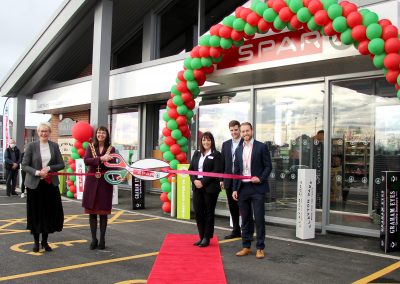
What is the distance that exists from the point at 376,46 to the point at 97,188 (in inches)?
160

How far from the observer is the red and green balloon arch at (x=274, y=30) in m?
5.38

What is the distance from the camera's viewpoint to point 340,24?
560 cm

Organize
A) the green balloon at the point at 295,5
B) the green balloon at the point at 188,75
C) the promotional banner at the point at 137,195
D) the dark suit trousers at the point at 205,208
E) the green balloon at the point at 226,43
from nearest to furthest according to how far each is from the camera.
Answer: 1. the dark suit trousers at the point at 205,208
2. the green balloon at the point at 295,5
3. the green balloon at the point at 226,43
4. the green balloon at the point at 188,75
5. the promotional banner at the point at 137,195

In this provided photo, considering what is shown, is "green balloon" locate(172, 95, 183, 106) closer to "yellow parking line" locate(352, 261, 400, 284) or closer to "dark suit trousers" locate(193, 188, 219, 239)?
"dark suit trousers" locate(193, 188, 219, 239)

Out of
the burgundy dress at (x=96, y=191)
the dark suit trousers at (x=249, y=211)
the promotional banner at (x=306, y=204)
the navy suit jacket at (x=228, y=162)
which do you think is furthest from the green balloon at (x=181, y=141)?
the dark suit trousers at (x=249, y=211)

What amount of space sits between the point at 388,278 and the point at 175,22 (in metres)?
9.34

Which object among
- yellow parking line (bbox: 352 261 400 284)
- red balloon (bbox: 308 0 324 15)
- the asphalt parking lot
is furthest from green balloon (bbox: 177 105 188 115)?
yellow parking line (bbox: 352 261 400 284)

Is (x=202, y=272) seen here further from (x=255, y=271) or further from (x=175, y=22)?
(x=175, y=22)

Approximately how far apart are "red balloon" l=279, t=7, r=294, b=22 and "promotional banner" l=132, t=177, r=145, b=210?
5.11 m

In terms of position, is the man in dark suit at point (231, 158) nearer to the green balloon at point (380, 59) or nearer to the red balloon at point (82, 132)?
the green balloon at point (380, 59)

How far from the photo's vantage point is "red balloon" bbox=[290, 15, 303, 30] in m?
6.17

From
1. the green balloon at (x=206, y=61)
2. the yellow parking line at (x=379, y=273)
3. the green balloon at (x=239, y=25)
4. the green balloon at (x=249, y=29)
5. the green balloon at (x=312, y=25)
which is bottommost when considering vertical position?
Result: the yellow parking line at (x=379, y=273)

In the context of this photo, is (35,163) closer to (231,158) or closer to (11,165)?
(231,158)

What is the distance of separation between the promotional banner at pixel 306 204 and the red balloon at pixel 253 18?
8.13 ft
